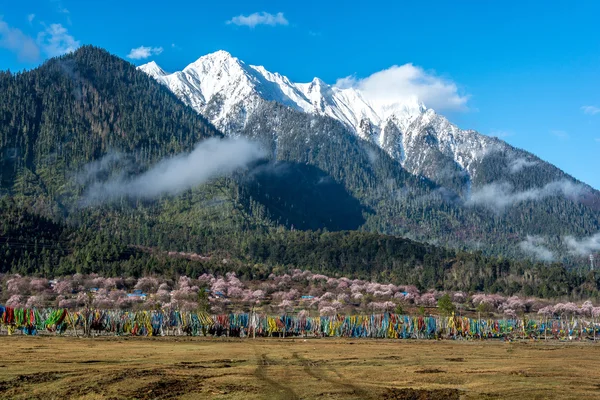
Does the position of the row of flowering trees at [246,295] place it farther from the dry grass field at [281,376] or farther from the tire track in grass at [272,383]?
the tire track in grass at [272,383]

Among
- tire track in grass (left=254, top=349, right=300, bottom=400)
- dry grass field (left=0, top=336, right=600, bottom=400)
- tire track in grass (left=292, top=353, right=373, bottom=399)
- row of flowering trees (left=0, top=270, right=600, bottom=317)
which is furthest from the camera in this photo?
row of flowering trees (left=0, top=270, right=600, bottom=317)

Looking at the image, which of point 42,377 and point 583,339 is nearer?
point 42,377

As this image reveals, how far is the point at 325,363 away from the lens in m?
48.0

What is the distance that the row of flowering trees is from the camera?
121m

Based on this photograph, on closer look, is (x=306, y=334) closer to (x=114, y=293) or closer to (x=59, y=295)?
(x=114, y=293)

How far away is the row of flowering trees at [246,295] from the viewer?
4769 inches

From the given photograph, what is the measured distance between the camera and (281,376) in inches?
1547

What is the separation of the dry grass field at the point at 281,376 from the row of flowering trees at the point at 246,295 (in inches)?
2362

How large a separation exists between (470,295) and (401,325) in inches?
3115

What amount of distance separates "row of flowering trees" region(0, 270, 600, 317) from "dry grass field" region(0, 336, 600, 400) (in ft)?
197

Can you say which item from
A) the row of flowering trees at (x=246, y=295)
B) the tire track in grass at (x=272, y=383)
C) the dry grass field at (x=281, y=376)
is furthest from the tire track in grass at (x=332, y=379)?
the row of flowering trees at (x=246, y=295)

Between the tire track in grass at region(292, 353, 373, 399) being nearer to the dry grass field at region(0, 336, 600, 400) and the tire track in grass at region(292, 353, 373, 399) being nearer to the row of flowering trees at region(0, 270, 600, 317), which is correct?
the dry grass field at region(0, 336, 600, 400)

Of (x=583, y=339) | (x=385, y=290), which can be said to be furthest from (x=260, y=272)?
(x=583, y=339)

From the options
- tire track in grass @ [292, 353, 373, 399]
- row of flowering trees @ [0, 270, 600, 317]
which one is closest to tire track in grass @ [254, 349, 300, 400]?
tire track in grass @ [292, 353, 373, 399]
